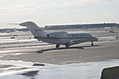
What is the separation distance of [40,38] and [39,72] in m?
28.2

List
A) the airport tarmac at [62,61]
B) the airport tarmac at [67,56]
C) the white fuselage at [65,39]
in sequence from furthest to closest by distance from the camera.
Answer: the white fuselage at [65,39] < the airport tarmac at [67,56] < the airport tarmac at [62,61]

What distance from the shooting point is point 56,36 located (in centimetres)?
5569

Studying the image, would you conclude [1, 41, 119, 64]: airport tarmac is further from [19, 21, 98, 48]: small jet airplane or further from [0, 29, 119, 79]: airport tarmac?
[19, 21, 98, 48]: small jet airplane

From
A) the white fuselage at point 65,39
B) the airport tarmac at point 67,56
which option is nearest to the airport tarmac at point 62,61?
the airport tarmac at point 67,56

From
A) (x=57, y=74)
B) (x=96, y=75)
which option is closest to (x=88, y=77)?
Result: (x=96, y=75)

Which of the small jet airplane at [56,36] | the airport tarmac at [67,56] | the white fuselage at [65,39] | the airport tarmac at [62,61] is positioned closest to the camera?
the airport tarmac at [62,61]

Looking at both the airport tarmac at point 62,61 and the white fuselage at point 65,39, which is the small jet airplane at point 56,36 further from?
the airport tarmac at point 62,61

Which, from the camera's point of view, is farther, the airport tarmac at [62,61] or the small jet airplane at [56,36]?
the small jet airplane at [56,36]

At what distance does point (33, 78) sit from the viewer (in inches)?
883

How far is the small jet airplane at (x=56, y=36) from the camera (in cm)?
5394

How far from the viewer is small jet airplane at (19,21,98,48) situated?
2124 inches

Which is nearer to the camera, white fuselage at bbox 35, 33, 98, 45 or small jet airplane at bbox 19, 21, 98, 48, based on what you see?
small jet airplane at bbox 19, 21, 98, 48

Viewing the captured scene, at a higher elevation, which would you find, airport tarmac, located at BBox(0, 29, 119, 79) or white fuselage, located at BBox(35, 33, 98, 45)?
white fuselage, located at BBox(35, 33, 98, 45)

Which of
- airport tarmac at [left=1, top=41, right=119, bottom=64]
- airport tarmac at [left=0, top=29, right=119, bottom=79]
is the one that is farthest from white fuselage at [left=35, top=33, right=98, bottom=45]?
airport tarmac at [left=1, top=41, right=119, bottom=64]
